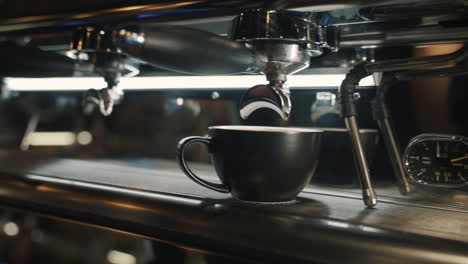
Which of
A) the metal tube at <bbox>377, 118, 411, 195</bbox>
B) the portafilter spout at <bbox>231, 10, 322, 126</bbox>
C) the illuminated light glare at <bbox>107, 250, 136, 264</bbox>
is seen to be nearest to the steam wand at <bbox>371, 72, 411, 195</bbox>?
the metal tube at <bbox>377, 118, 411, 195</bbox>

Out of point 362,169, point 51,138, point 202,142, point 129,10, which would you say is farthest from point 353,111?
point 51,138

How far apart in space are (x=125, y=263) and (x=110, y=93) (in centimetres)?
31

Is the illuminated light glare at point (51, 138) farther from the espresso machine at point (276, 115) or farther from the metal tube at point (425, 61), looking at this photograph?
the metal tube at point (425, 61)

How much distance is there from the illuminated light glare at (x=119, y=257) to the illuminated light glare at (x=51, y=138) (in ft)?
2.13

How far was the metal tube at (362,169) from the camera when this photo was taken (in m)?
0.48

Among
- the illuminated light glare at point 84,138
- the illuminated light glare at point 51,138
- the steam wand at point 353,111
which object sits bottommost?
the illuminated light glare at point 51,138

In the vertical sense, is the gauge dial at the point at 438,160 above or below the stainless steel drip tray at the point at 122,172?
above

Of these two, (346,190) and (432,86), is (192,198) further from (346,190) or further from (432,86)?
(432,86)

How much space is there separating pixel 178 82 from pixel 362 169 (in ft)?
1.46

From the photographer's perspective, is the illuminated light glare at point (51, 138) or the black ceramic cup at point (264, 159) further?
the illuminated light glare at point (51, 138)

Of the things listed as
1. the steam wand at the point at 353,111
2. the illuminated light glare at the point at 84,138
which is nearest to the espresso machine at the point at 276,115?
the steam wand at the point at 353,111

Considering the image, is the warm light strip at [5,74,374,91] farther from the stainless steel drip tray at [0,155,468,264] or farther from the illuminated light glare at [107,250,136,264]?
the illuminated light glare at [107,250,136,264]

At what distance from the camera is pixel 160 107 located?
36.4 inches

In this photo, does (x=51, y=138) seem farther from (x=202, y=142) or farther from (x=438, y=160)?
Result: (x=438, y=160)
